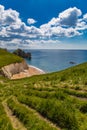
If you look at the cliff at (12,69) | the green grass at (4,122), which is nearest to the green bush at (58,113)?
the green grass at (4,122)

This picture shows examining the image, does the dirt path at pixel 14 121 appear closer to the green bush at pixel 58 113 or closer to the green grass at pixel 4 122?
the green grass at pixel 4 122

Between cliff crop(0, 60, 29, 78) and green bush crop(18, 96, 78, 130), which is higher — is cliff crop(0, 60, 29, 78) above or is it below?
below

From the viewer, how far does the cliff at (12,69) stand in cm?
10706

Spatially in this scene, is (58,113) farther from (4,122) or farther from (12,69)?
(12,69)

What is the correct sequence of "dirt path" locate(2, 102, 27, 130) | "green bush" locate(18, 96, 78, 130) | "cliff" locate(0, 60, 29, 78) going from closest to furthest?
1. "green bush" locate(18, 96, 78, 130)
2. "dirt path" locate(2, 102, 27, 130)
3. "cliff" locate(0, 60, 29, 78)

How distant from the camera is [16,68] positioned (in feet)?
409

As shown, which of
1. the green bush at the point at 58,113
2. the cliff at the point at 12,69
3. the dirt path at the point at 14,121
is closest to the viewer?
the green bush at the point at 58,113

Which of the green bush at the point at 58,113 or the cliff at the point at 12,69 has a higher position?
the green bush at the point at 58,113

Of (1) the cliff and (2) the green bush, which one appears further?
(1) the cliff

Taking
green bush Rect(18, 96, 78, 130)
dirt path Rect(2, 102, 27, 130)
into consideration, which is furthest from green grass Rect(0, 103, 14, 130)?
green bush Rect(18, 96, 78, 130)

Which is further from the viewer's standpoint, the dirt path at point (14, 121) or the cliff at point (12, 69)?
the cliff at point (12, 69)

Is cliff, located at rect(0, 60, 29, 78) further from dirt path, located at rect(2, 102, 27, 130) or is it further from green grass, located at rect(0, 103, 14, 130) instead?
green grass, located at rect(0, 103, 14, 130)

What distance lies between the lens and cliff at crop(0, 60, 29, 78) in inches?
4215

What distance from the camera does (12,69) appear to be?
119250 millimetres
